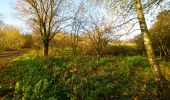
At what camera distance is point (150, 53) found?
9844mm

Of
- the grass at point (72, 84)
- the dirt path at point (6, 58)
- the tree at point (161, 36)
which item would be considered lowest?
the grass at point (72, 84)

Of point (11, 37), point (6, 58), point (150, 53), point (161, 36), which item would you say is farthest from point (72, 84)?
point (11, 37)

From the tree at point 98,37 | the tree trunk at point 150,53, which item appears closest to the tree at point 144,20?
the tree trunk at point 150,53

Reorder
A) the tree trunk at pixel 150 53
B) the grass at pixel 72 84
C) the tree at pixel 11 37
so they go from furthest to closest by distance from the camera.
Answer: the tree at pixel 11 37 → the grass at pixel 72 84 → the tree trunk at pixel 150 53

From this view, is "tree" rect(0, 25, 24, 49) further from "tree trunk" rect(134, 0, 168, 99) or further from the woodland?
"tree trunk" rect(134, 0, 168, 99)

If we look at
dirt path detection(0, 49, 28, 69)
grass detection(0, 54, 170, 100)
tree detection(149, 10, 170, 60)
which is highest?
tree detection(149, 10, 170, 60)

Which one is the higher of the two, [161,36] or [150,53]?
[161,36]

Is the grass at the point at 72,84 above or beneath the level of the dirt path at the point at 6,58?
beneath

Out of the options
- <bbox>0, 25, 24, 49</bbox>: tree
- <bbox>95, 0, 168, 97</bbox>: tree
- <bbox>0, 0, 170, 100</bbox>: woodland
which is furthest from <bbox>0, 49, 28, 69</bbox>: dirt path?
<bbox>0, 25, 24, 49</bbox>: tree

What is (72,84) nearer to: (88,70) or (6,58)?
(88,70)

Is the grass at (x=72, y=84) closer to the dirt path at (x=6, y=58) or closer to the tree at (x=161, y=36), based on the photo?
the dirt path at (x=6, y=58)

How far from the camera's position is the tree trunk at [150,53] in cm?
977

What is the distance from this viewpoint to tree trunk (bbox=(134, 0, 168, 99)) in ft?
32.0

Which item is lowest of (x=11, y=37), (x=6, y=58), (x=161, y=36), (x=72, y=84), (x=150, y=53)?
(x=72, y=84)
